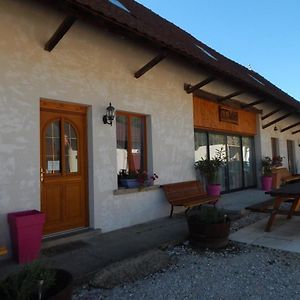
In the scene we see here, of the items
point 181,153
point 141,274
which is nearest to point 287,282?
point 141,274

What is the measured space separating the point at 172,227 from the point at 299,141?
14225 millimetres

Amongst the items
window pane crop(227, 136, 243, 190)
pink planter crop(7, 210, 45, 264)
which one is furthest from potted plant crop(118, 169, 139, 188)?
window pane crop(227, 136, 243, 190)

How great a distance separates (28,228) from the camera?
15.4ft

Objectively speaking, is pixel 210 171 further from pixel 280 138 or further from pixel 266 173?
pixel 280 138

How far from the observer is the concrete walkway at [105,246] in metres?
4.45

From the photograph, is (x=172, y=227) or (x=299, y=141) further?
(x=299, y=141)

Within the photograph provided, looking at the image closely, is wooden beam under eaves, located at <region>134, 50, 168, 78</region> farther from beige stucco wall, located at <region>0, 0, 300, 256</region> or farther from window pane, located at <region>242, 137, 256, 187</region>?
window pane, located at <region>242, 137, 256, 187</region>

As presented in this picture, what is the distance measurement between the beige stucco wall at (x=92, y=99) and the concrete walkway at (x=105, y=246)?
0.40m

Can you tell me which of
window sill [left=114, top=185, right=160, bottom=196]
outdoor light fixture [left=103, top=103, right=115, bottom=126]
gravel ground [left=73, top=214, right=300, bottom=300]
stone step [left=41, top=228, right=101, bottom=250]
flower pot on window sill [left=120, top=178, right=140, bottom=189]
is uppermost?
outdoor light fixture [left=103, top=103, right=115, bottom=126]

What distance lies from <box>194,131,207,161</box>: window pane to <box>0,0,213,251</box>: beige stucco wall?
0.97 m

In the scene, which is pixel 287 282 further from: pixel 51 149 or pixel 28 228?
pixel 51 149

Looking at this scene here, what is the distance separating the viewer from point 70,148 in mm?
6227

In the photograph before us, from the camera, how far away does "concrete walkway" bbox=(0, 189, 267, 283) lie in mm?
4449

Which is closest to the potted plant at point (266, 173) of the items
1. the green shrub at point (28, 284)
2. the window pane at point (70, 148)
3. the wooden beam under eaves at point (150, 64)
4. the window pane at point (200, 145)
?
the window pane at point (200, 145)
